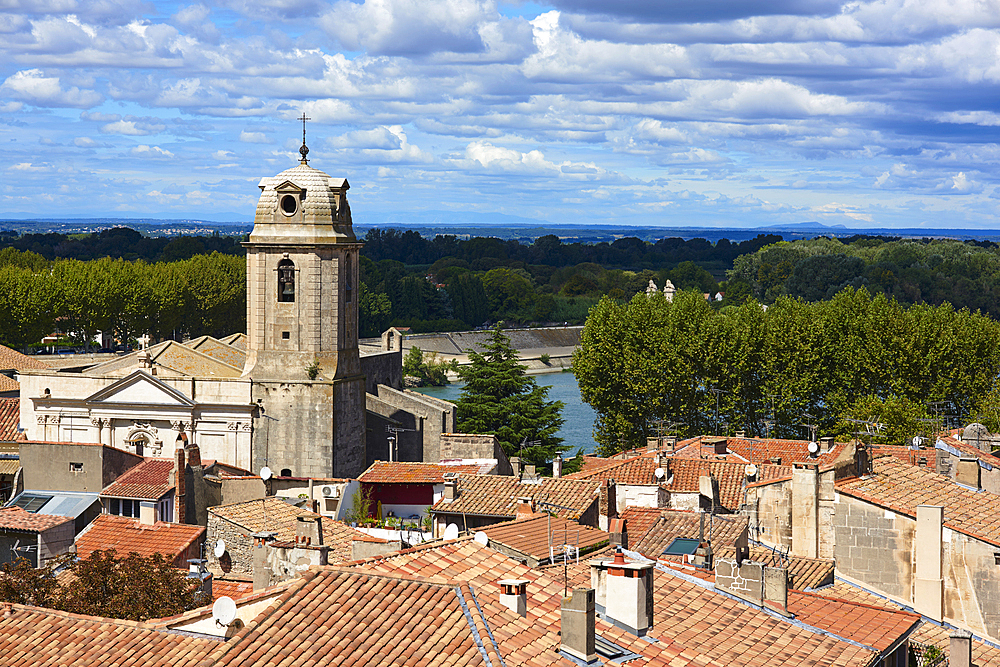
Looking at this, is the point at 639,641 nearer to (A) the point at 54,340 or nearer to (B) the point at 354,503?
(B) the point at 354,503

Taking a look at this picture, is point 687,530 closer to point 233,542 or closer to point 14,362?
point 233,542

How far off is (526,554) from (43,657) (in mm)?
5348

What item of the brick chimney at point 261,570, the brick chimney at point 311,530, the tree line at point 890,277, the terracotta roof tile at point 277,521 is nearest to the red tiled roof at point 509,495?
the terracotta roof tile at point 277,521

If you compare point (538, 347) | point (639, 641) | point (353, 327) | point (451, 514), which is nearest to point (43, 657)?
point (639, 641)

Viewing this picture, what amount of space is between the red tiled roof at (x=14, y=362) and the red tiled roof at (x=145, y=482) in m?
20.7

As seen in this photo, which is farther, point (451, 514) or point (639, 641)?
point (451, 514)

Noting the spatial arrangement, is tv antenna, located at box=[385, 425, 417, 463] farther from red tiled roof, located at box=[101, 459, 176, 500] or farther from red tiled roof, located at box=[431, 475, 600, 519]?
red tiled roof, located at box=[431, 475, 600, 519]

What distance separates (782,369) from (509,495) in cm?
2595

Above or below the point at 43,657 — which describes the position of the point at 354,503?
below

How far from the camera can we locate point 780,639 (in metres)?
12.3

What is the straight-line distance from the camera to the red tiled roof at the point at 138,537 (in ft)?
67.2

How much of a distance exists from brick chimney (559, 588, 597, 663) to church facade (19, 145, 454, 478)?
25.1m

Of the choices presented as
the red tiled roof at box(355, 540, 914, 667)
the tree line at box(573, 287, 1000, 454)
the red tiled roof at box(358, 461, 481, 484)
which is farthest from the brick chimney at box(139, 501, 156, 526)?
the tree line at box(573, 287, 1000, 454)

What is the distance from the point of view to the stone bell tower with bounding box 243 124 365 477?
35250 mm
